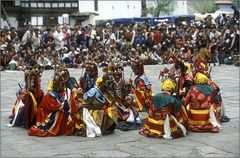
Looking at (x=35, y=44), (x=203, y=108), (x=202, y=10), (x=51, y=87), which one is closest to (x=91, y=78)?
(x=51, y=87)

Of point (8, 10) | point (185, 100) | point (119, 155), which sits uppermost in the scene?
point (8, 10)

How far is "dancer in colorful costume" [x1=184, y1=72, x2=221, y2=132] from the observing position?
8.93 m

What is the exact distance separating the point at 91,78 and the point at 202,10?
185 ft

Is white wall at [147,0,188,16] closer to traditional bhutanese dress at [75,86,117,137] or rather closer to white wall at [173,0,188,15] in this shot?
white wall at [173,0,188,15]

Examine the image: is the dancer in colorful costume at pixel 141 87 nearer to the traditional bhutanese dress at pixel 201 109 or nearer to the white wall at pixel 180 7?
the traditional bhutanese dress at pixel 201 109

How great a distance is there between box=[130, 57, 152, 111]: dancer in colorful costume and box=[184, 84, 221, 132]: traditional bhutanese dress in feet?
5.77

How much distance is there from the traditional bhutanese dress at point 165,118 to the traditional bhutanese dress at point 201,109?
48cm

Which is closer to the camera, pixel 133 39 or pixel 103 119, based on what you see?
pixel 103 119

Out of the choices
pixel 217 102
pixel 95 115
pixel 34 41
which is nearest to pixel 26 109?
pixel 95 115

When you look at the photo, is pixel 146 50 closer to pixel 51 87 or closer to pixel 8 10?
pixel 51 87

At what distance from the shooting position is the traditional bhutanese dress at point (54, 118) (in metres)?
8.77

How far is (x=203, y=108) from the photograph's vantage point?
8977mm

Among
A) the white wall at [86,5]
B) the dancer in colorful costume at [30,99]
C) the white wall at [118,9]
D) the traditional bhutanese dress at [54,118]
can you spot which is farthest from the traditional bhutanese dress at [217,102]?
the white wall at [118,9]

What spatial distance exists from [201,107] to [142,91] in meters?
2.04
